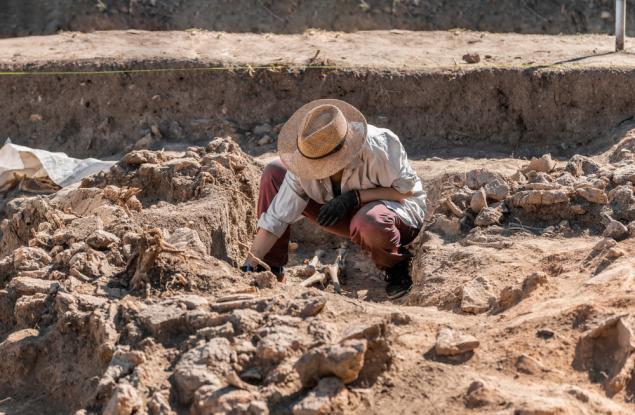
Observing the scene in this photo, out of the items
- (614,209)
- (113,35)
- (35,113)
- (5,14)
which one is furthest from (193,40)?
(614,209)

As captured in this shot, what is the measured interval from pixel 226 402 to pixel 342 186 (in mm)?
2282

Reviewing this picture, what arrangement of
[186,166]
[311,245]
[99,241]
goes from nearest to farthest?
[99,241] → [186,166] → [311,245]

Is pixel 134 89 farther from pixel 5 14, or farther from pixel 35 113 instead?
pixel 5 14

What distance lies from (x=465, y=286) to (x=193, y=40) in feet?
19.3

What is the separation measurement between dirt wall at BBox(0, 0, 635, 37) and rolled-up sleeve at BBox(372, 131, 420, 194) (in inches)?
254

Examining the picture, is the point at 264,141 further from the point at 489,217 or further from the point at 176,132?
the point at 489,217

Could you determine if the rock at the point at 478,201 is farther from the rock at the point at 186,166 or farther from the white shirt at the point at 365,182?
the rock at the point at 186,166

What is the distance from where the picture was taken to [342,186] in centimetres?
557

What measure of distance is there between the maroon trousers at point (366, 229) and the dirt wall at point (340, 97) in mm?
3094

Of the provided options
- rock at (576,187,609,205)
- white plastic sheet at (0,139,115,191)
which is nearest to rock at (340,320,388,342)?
rock at (576,187,609,205)

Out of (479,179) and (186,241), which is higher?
(186,241)

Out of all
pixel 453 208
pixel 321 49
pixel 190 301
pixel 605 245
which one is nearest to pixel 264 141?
pixel 321 49

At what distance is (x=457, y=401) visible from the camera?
11.4 feet

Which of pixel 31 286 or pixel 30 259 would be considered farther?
pixel 30 259
